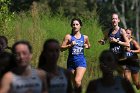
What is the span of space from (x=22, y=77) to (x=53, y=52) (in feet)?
2.27

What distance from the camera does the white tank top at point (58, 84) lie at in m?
6.40

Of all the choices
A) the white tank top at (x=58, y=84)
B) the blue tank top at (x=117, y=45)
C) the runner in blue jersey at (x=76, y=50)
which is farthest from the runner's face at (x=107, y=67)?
the runner in blue jersey at (x=76, y=50)

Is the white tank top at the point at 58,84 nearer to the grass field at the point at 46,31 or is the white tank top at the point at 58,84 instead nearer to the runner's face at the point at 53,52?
the runner's face at the point at 53,52

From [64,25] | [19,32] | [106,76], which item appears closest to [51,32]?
[64,25]

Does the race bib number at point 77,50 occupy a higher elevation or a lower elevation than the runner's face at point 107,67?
higher

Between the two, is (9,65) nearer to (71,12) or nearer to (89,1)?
(71,12)

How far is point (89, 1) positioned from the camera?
57.0m

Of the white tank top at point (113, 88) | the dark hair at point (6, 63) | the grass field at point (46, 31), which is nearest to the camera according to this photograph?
the white tank top at point (113, 88)

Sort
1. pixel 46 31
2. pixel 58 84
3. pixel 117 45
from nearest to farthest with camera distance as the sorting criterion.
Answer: pixel 58 84 → pixel 117 45 → pixel 46 31

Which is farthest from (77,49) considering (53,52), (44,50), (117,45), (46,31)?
(46,31)

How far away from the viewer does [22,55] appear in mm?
5961

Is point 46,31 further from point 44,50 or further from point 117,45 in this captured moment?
point 44,50

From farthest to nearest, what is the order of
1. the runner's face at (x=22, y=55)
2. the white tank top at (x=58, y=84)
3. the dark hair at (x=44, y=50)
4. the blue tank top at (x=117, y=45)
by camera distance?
the blue tank top at (x=117, y=45) < the dark hair at (x=44, y=50) < the white tank top at (x=58, y=84) < the runner's face at (x=22, y=55)

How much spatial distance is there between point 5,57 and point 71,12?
38.1 metres
